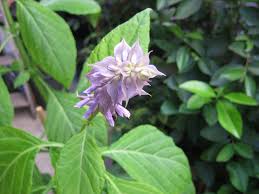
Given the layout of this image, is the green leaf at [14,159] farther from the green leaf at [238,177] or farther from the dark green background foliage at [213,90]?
the green leaf at [238,177]

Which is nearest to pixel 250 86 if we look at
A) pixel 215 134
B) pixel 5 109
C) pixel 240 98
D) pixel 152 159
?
pixel 240 98

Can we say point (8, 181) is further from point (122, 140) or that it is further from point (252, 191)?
point (252, 191)

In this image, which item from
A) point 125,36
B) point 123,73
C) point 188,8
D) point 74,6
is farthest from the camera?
point 188,8

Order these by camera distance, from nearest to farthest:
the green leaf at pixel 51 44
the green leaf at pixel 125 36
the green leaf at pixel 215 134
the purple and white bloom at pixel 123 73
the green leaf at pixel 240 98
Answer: the purple and white bloom at pixel 123 73
the green leaf at pixel 125 36
the green leaf at pixel 51 44
the green leaf at pixel 240 98
the green leaf at pixel 215 134

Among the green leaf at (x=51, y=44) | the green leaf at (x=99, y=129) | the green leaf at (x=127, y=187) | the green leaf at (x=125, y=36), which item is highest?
the green leaf at (x=125, y=36)

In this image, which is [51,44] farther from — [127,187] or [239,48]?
[239,48]

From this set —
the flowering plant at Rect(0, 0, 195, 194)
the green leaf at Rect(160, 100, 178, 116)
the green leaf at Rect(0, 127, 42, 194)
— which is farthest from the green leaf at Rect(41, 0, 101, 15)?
the green leaf at Rect(160, 100, 178, 116)

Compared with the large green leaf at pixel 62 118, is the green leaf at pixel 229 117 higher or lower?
lower

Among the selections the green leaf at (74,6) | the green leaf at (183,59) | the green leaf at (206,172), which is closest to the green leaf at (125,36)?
the green leaf at (74,6)
